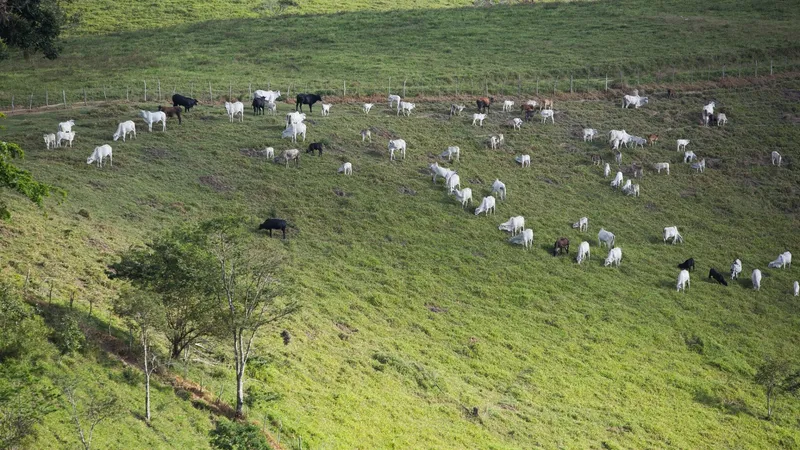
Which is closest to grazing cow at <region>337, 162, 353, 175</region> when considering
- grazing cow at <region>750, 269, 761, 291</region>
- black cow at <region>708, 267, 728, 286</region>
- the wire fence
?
the wire fence

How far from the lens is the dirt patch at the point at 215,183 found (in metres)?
52.9

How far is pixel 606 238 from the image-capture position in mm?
54938

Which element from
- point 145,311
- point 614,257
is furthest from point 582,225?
point 145,311

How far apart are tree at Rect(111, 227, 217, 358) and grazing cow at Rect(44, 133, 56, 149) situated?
25393 millimetres

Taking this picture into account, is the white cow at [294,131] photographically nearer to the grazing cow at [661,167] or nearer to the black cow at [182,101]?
A: the black cow at [182,101]

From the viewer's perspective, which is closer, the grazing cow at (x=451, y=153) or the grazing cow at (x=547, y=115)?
the grazing cow at (x=451, y=153)

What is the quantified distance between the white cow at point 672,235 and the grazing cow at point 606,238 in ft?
14.8

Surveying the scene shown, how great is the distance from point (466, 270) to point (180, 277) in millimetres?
22361

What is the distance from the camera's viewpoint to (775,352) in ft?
157

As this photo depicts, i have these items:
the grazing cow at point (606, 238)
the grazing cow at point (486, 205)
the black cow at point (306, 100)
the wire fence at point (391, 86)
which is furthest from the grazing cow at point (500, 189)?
the wire fence at point (391, 86)

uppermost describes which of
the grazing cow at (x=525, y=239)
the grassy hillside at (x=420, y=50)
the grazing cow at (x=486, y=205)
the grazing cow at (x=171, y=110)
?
the grassy hillside at (x=420, y=50)

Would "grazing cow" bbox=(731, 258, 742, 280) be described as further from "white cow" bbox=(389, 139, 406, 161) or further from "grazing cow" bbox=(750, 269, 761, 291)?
"white cow" bbox=(389, 139, 406, 161)

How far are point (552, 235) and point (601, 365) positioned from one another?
45.2 feet

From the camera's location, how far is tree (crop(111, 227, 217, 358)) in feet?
97.4
